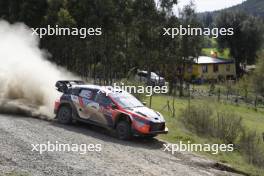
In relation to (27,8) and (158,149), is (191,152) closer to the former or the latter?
(158,149)

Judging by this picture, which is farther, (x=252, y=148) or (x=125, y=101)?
(x=252, y=148)

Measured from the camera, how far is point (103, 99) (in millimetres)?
17312

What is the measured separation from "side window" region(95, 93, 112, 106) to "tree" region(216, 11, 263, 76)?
56374 millimetres

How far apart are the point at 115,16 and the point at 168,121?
12094 mm

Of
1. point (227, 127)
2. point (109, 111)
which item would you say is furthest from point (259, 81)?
point (109, 111)

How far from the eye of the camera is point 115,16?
3112 centimetres

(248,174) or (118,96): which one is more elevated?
(118,96)

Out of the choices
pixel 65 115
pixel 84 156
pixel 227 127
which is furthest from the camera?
pixel 227 127

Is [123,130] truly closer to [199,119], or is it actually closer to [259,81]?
[199,119]

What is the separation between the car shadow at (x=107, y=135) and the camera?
16.2m

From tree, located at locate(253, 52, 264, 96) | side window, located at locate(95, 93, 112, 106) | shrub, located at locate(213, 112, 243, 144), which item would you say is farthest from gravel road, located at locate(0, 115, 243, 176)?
tree, located at locate(253, 52, 264, 96)

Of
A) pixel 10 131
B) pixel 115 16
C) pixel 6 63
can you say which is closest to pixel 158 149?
pixel 10 131

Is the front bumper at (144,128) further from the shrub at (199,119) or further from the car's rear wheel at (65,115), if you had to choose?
the shrub at (199,119)

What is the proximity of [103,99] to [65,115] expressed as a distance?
75.8 inches
